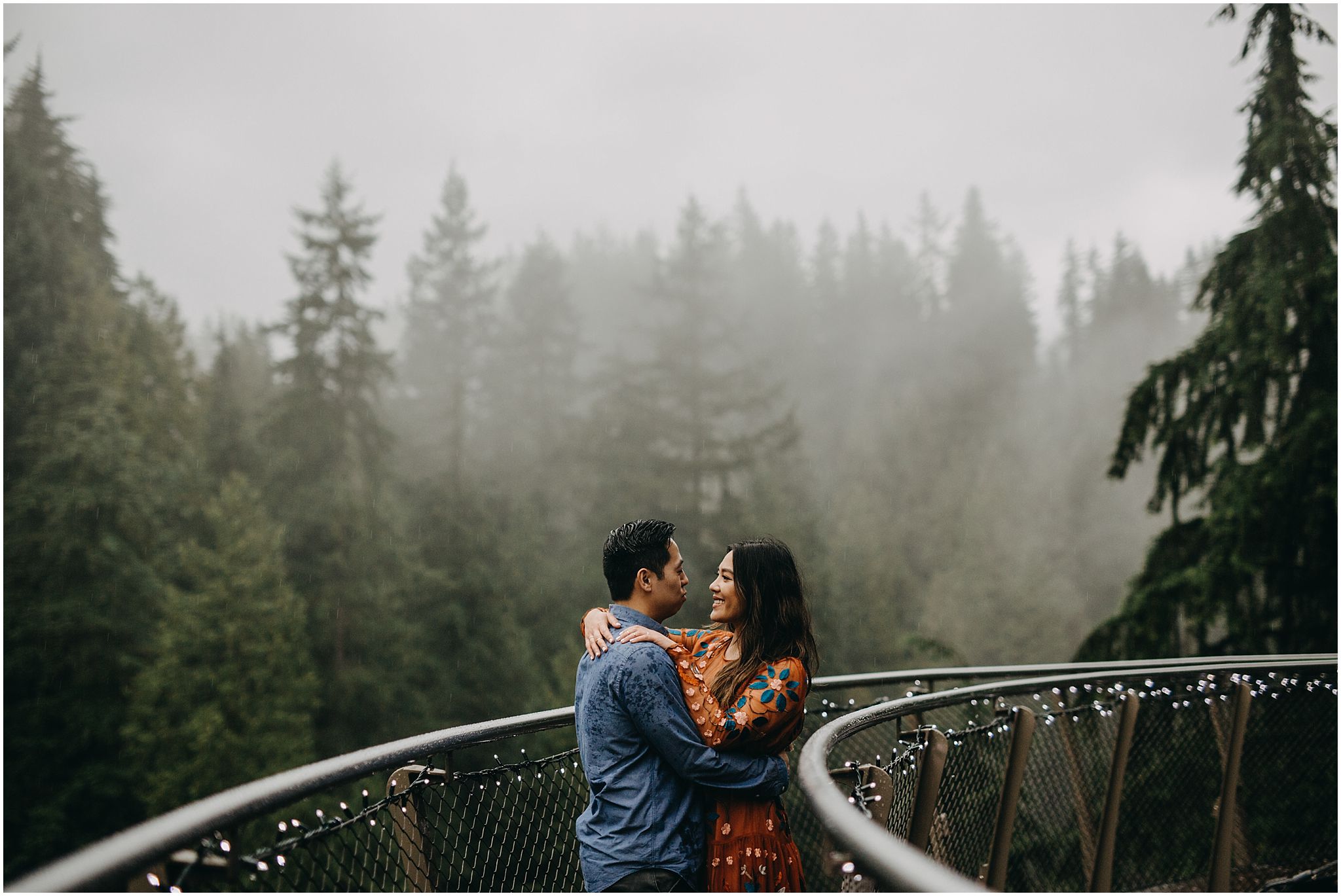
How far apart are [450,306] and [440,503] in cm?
1432

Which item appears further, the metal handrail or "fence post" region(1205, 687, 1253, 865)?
"fence post" region(1205, 687, 1253, 865)

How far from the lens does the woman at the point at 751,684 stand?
2.41 m

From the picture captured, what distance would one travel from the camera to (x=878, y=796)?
2613mm

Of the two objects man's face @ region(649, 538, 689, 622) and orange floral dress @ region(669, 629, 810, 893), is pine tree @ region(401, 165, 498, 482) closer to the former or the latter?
man's face @ region(649, 538, 689, 622)

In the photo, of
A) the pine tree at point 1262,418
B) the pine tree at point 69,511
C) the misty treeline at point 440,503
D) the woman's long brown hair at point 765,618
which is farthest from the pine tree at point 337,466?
the woman's long brown hair at point 765,618

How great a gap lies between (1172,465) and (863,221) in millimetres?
72287

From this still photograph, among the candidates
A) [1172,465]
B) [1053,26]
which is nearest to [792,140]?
[1053,26]

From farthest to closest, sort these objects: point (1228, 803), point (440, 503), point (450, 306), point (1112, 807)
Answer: point (450, 306), point (440, 503), point (1228, 803), point (1112, 807)

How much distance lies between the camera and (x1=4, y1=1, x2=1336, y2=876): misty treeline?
8.38 metres

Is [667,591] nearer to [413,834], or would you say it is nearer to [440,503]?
[413,834]

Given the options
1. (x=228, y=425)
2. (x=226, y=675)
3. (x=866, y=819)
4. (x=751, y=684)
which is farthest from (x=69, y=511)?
(x=866, y=819)

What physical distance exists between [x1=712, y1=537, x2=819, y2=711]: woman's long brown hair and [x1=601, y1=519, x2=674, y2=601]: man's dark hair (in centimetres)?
23

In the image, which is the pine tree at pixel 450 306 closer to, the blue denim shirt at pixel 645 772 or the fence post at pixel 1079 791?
the fence post at pixel 1079 791

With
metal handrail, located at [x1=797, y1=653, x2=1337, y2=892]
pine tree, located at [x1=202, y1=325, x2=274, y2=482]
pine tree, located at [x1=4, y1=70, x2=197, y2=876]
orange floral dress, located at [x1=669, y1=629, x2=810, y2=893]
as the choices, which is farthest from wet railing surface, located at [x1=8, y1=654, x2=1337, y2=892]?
pine tree, located at [x1=202, y1=325, x2=274, y2=482]
